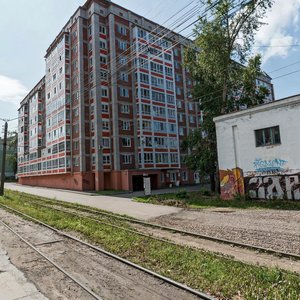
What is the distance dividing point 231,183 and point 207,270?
17026 millimetres

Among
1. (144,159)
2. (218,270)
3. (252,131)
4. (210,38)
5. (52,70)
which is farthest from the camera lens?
(52,70)

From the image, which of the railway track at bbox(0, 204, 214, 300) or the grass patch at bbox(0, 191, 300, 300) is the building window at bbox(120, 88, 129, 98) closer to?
the railway track at bbox(0, 204, 214, 300)

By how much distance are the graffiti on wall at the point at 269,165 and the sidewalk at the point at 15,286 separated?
17.4 m

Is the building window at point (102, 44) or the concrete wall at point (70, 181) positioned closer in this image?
the concrete wall at point (70, 181)

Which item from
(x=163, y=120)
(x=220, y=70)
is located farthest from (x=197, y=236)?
(x=163, y=120)

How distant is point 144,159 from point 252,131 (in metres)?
25.6

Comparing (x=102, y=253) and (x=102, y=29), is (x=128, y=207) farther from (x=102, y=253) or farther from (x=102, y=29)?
(x=102, y=29)

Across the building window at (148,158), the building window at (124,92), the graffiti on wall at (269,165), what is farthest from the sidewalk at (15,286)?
the building window at (124,92)

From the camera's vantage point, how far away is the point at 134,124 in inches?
1855

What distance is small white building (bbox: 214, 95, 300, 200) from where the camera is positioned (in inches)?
772

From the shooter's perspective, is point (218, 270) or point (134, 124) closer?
point (218, 270)

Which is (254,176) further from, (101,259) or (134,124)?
(134,124)

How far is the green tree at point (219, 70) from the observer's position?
26406 mm

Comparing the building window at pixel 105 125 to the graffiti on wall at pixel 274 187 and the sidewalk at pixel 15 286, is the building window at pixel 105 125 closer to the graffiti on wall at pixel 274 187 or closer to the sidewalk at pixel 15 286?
the graffiti on wall at pixel 274 187
